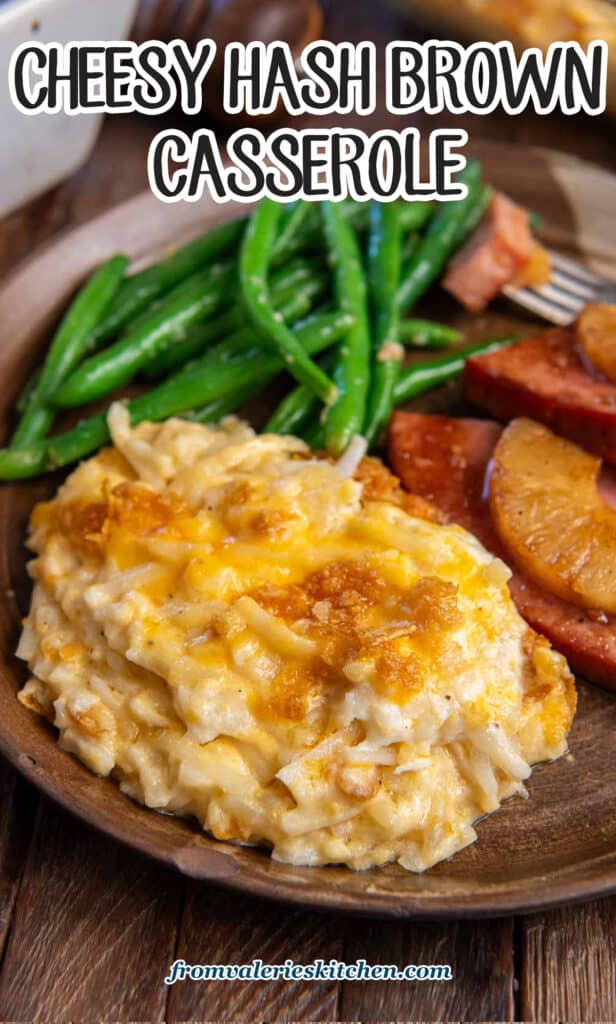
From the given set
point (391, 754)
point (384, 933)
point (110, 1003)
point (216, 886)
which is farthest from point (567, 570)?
point (110, 1003)

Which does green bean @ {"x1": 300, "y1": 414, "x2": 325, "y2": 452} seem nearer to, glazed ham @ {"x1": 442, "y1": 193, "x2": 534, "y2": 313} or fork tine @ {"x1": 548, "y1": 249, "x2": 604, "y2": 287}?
glazed ham @ {"x1": 442, "y1": 193, "x2": 534, "y2": 313}

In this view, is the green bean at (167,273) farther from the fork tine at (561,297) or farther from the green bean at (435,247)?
the fork tine at (561,297)

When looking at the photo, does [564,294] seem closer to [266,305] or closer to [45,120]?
[266,305]

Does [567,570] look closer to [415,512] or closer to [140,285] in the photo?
[415,512]

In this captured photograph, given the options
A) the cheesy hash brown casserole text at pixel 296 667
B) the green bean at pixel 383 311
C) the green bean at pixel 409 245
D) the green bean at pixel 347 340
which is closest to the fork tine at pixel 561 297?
the green bean at pixel 409 245

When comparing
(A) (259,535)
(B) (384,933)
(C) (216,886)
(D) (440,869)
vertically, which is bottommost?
(B) (384,933)

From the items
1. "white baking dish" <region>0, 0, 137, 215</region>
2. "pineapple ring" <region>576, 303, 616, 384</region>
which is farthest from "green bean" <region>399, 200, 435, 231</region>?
"white baking dish" <region>0, 0, 137, 215</region>
